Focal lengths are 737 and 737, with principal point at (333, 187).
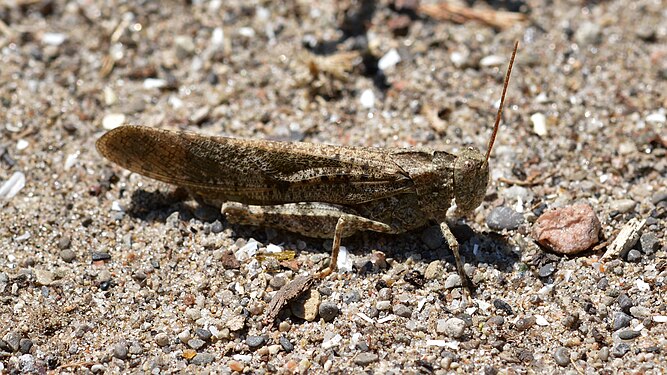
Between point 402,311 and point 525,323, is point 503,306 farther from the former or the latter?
point 402,311

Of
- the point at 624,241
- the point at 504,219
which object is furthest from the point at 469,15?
the point at 624,241

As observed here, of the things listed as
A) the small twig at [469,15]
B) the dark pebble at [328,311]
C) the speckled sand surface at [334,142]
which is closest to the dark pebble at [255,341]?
the speckled sand surface at [334,142]

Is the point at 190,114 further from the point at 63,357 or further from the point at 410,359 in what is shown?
the point at 410,359

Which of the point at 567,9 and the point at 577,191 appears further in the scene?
the point at 567,9

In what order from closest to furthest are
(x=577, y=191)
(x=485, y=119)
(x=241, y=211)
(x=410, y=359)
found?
(x=410, y=359)
(x=241, y=211)
(x=577, y=191)
(x=485, y=119)

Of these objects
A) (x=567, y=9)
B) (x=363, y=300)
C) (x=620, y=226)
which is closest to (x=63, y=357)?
(x=363, y=300)
